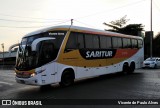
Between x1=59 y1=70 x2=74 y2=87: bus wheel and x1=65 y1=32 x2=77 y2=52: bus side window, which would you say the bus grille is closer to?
x1=59 y1=70 x2=74 y2=87: bus wheel

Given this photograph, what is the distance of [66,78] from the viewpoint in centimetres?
1435

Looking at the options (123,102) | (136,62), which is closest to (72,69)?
(123,102)

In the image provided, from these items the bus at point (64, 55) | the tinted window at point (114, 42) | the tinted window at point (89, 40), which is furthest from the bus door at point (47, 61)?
the tinted window at point (114, 42)

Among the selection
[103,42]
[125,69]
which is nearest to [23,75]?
[103,42]

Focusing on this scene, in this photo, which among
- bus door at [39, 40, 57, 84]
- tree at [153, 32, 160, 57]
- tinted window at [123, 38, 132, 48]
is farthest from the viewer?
tree at [153, 32, 160, 57]

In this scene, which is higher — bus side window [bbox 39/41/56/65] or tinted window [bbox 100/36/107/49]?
tinted window [bbox 100/36/107/49]

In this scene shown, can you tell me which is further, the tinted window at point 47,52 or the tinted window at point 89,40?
the tinted window at point 89,40

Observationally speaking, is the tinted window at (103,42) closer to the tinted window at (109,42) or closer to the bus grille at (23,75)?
the tinted window at (109,42)

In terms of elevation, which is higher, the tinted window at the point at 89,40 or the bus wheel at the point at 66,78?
the tinted window at the point at 89,40

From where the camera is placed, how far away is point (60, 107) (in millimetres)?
9086

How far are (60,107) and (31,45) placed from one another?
482cm

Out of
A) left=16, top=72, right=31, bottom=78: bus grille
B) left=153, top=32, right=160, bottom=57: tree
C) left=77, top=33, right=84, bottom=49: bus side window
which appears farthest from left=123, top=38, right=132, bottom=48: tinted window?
left=153, top=32, right=160, bottom=57: tree

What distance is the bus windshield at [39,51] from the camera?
12.8m

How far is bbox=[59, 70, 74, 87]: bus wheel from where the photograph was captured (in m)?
Answer: 14.1
